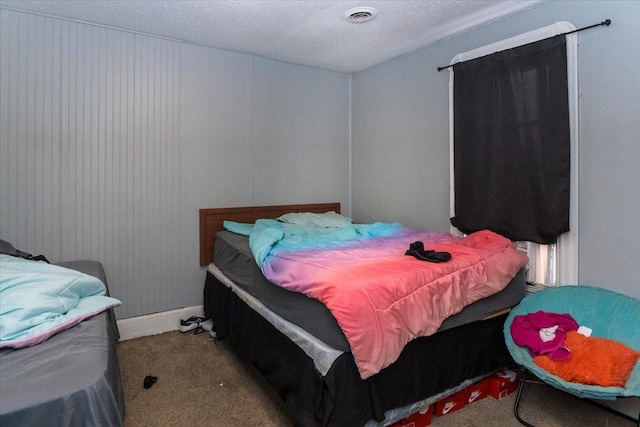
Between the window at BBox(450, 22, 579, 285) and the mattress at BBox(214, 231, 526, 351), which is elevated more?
the window at BBox(450, 22, 579, 285)

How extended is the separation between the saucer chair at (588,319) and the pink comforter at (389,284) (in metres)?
0.24

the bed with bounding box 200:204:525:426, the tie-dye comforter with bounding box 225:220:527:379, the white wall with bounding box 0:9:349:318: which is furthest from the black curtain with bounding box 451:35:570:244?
the white wall with bounding box 0:9:349:318

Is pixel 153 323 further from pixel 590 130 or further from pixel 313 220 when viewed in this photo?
pixel 590 130

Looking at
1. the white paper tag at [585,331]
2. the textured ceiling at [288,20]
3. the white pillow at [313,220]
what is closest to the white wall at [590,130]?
the textured ceiling at [288,20]

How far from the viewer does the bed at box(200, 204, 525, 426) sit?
156 cm

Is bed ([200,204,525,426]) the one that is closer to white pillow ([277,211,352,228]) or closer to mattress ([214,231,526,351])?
mattress ([214,231,526,351])

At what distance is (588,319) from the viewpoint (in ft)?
6.64

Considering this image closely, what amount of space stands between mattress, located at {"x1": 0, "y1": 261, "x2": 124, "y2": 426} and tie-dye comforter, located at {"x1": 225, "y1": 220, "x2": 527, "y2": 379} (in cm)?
84

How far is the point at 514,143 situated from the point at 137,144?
108 inches

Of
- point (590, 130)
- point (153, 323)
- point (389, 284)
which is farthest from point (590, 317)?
point (153, 323)

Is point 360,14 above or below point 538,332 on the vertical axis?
above

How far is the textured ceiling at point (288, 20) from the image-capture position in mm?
2406

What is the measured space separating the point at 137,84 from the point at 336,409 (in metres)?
2.70

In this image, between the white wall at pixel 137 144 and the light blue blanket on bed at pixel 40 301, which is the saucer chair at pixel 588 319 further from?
the white wall at pixel 137 144
